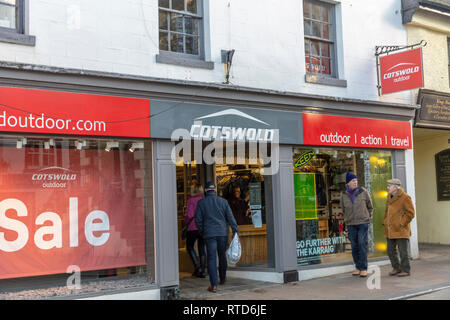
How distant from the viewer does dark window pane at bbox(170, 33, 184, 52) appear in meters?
9.40

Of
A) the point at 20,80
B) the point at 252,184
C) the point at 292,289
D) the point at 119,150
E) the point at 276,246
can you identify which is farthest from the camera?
the point at 252,184

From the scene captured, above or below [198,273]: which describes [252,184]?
above

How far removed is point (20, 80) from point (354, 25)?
7561 mm

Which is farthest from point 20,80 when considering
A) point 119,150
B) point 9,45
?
point 119,150

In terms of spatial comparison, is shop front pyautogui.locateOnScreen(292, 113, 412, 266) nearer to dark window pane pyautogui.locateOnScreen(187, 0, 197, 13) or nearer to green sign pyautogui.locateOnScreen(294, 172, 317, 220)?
green sign pyautogui.locateOnScreen(294, 172, 317, 220)

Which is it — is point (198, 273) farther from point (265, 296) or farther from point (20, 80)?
point (20, 80)

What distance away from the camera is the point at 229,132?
9656 mm

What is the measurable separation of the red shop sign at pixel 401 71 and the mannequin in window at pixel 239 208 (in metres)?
4.04

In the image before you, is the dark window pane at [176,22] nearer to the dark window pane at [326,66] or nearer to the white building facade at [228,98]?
the white building facade at [228,98]

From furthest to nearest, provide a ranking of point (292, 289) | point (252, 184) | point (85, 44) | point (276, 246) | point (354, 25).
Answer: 1. point (354, 25)
2. point (252, 184)
3. point (276, 246)
4. point (292, 289)
5. point (85, 44)

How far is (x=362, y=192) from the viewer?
407 inches

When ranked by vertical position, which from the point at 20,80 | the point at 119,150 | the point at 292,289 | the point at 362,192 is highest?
the point at 20,80

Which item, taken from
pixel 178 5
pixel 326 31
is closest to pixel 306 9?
pixel 326 31

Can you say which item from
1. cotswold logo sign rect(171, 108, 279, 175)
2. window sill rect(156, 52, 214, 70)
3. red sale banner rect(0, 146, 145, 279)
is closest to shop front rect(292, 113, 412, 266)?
cotswold logo sign rect(171, 108, 279, 175)
